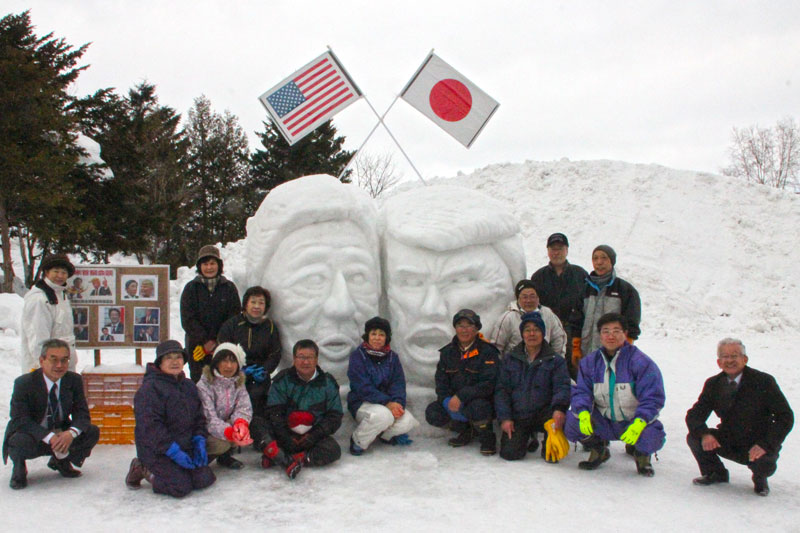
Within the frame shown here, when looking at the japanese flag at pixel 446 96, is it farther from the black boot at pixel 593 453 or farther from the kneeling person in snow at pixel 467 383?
the black boot at pixel 593 453

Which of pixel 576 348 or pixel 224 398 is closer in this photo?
pixel 224 398

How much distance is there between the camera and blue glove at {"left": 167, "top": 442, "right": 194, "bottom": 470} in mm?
3523

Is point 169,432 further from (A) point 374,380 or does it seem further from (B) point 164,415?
(A) point 374,380

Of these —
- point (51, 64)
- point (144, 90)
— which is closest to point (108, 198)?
point (51, 64)

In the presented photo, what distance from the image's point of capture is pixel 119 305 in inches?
193

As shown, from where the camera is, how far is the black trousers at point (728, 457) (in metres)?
3.51

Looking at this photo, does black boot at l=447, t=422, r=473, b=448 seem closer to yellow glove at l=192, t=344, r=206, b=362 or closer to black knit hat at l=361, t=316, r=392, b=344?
black knit hat at l=361, t=316, r=392, b=344

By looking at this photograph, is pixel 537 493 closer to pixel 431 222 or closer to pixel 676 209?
pixel 431 222

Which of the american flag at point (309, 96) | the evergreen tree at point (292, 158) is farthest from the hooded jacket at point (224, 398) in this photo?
the evergreen tree at point (292, 158)

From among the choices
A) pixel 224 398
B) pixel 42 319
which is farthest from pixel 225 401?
pixel 42 319

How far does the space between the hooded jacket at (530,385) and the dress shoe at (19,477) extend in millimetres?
2784

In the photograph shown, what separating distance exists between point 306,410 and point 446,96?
3.54m

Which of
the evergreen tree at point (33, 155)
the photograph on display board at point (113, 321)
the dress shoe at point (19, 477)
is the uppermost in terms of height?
the evergreen tree at point (33, 155)

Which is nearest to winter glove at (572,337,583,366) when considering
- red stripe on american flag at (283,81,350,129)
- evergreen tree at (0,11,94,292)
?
red stripe on american flag at (283,81,350,129)
